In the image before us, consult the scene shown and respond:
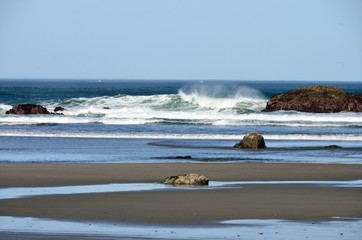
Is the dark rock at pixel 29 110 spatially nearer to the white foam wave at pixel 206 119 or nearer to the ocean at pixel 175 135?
the white foam wave at pixel 206 119

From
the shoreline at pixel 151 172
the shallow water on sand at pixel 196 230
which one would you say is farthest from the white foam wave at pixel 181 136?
the shallow water on sand at pixel 196 230

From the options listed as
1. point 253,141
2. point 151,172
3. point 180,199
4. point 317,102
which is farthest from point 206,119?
point 180,199

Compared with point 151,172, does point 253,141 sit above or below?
below

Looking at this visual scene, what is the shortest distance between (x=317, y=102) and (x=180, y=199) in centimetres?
3863

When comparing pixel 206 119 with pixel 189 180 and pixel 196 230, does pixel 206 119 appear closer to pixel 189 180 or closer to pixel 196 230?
pixel 189 180

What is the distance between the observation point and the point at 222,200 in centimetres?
1530

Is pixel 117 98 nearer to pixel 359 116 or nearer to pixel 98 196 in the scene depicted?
pixel 359 116

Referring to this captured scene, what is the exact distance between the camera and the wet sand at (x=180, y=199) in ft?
44.3

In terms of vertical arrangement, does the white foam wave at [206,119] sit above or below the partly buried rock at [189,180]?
below

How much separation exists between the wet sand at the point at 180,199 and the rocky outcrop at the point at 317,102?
31.3 metres

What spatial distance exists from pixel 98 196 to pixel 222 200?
2.35m

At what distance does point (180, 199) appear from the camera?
15.4 metres

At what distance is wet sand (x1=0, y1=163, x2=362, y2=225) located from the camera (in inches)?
532

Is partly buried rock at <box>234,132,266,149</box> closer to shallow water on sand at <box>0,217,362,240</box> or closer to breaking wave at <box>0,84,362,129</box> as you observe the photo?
breaking wave at <box>0,84,362,129</box>
